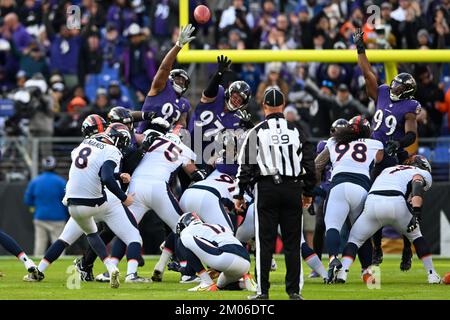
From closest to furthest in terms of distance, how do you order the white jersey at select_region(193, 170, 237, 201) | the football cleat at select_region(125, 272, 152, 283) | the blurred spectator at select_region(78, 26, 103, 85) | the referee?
the referee
the football cleat at select_region(125, 272, 152, 283)
the white jersey at select_region(193, 170, 237, 201)
the blurred spectator at select_region(78, 26, 103, 85)

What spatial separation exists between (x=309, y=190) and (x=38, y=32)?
13.6 metres

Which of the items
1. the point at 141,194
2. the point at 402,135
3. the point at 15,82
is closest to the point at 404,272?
the point at 402,135

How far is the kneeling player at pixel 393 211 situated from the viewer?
1290 centimetres

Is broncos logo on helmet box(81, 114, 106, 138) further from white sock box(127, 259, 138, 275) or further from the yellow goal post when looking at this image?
the yellow goal post

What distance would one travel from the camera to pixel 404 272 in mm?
14891

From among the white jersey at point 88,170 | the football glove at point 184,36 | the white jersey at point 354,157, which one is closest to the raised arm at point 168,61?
the football glove at point 184,36

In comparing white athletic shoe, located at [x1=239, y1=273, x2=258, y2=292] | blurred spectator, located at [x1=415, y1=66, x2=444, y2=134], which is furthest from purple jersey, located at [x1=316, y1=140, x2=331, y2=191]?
blurred spectator, located at [x1=415, y1=66, x2=444, y2=134]

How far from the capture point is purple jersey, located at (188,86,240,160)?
47.4ft

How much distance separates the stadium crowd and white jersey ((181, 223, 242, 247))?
668 cm

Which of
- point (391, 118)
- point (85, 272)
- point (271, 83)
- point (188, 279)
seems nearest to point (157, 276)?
point (188, 279)

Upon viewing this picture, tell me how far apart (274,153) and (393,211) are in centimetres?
280

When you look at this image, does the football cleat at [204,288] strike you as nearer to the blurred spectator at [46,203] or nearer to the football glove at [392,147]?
the football glove at [392,147]

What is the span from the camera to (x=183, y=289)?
12.2 meters
